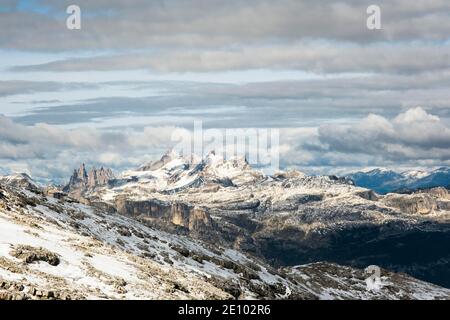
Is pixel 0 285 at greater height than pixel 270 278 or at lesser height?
greater

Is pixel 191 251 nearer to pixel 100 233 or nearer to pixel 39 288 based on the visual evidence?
pixel 100 233
